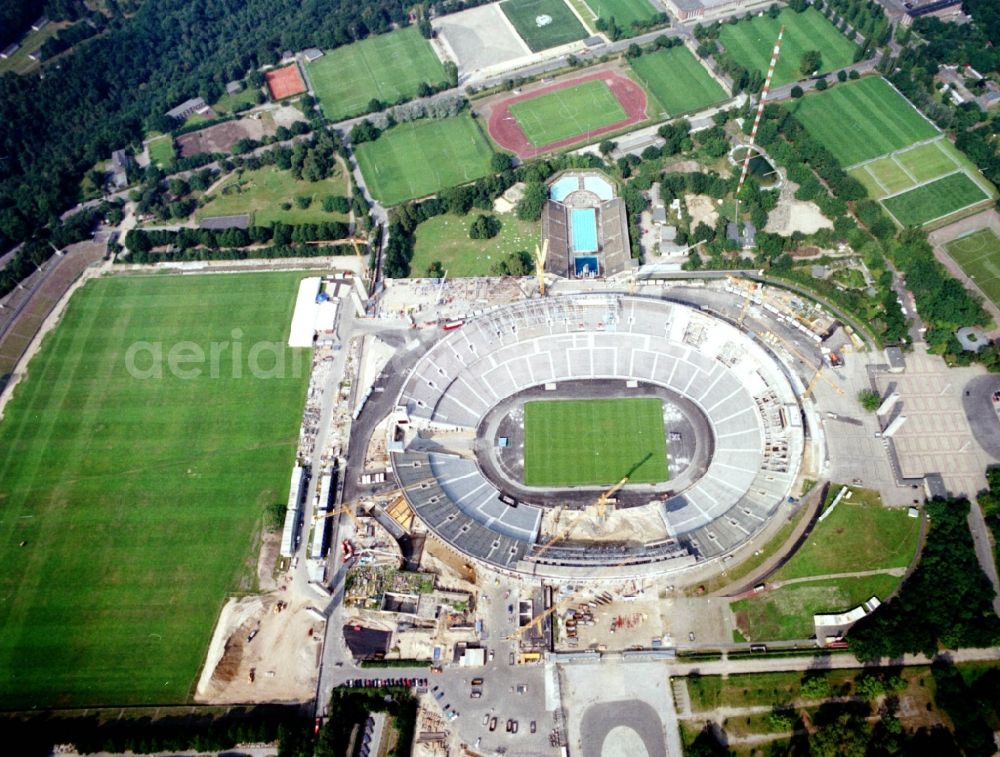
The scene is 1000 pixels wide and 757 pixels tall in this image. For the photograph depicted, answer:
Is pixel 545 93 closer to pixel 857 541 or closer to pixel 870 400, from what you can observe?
pixel 870 400

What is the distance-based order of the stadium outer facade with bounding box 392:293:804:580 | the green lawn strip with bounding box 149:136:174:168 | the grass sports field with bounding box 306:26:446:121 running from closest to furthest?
the stadium outer facade with bounding box 392:293:804:580, the green lawn strip with bounding box 149:136:174:168, the grass sports field with bounding box 306:26:446:121

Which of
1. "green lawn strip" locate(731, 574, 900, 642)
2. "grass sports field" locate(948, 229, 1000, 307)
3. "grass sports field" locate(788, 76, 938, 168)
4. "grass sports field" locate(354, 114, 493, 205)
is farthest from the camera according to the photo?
"grass sports field" locate(354, 114, 493, 205)

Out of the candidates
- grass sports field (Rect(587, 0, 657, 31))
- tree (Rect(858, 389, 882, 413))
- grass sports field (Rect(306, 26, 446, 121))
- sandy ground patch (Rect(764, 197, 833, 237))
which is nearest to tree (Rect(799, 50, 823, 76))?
grass sports field (Rect(587, 0, 657, 31))

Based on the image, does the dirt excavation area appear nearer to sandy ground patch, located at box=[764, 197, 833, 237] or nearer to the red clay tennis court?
sandy ground patch, located at box=[764, 197, 833, 237]

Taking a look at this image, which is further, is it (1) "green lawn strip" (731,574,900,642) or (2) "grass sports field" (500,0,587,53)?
(2) "grass sports field" (500,0,587,53)

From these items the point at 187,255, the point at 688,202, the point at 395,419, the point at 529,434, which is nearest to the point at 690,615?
the point at 529,434

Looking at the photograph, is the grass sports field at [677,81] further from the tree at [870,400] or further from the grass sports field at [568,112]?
the tree at [870,400]

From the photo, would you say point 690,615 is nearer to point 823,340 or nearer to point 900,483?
point 900,483
